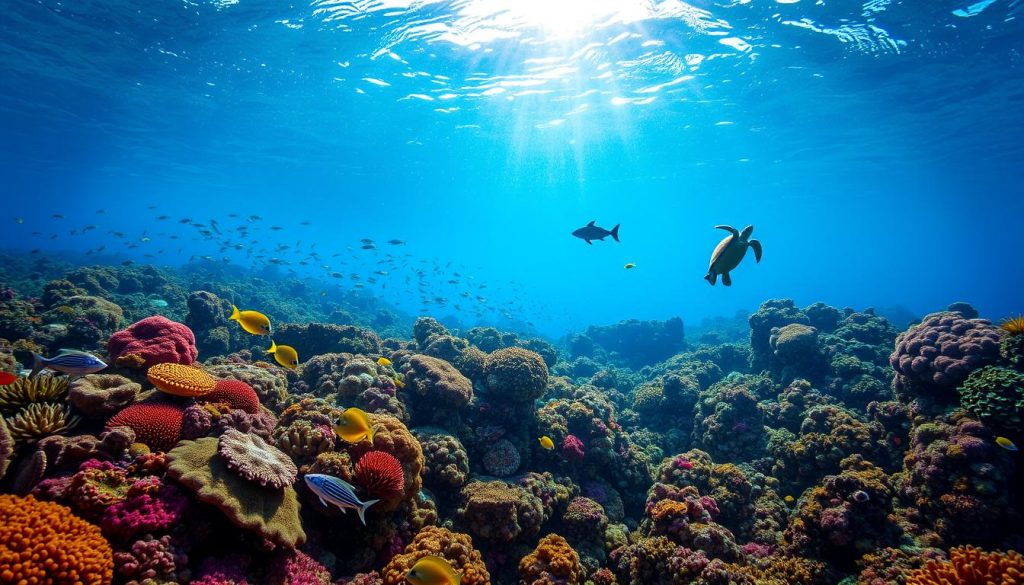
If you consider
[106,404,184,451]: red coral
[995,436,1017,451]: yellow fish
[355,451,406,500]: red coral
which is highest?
[106,404,184,451]: red coral

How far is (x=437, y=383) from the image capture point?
28.8 ft

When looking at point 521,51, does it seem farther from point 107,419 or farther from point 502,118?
point 107,419

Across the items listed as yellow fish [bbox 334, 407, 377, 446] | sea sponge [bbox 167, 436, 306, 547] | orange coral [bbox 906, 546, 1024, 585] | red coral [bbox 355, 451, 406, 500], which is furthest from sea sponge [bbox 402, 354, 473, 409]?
orange coral [bbox 906, 546, 1024, 585]

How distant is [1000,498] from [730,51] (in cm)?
2012

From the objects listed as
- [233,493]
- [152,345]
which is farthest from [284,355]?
[233,493]

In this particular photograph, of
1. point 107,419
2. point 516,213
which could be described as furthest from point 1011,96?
point 516,213

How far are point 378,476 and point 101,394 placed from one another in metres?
3.22

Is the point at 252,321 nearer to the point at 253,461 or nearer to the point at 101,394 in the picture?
the point at 101,394

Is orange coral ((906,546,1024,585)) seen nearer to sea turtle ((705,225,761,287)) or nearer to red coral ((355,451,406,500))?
sea turtle ((705,225,761,287))

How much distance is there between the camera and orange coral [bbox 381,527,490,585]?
4.87 metres

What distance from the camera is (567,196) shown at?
70.8 m

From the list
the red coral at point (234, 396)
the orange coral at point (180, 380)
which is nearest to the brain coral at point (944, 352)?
the red coral at point (234, 396)

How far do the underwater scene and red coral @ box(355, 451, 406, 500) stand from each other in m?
0.03

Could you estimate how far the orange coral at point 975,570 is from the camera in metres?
4.20
